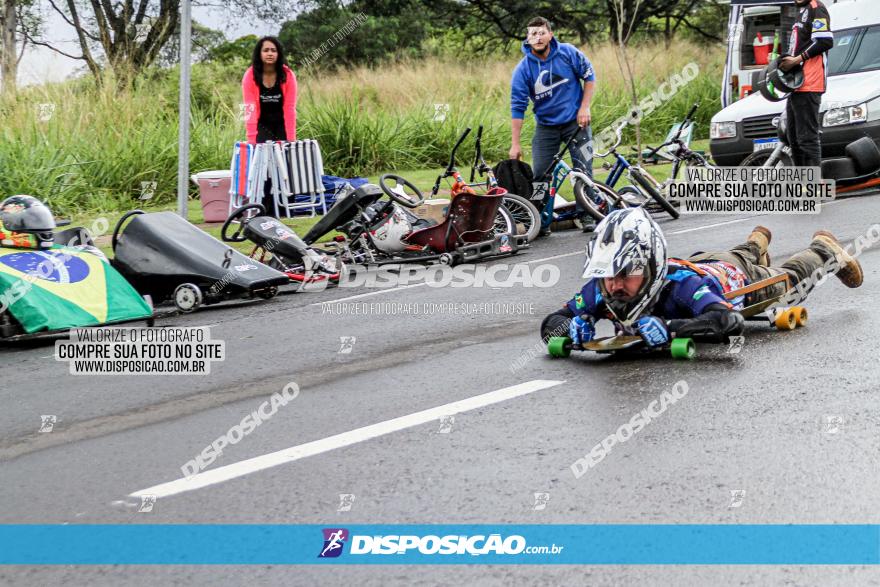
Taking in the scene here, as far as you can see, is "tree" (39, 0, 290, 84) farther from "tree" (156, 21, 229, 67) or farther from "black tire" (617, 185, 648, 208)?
"black tire" (617, 185, 648, 208)

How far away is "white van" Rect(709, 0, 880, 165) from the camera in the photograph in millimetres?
15727

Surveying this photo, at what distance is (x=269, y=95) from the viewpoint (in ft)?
44.6

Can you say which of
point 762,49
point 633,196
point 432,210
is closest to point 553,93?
point 633,196

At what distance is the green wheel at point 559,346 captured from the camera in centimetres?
744

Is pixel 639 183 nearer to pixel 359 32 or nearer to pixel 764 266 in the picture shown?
pixel 764 266

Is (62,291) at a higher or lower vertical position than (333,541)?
higher

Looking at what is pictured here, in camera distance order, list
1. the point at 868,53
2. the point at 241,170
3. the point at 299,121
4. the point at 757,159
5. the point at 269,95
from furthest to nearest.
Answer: the point at 299,121 → the point at 868,53 → the point at 757,159 → the point at 269,95 → the point at 241,170

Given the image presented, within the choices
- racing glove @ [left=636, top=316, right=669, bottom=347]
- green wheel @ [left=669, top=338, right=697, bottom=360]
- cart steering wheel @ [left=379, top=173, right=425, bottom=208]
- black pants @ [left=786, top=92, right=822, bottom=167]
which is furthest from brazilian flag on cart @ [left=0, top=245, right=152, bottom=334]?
black pants @ [left=786, top=92, right=822, bottom=167]

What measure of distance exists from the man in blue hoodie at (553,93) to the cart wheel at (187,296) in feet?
15.7

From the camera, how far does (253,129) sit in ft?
44.5

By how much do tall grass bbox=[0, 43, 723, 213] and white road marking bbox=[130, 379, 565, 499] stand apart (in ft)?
36.0

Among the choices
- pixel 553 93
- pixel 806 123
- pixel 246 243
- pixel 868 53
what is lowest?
pixel 246 243

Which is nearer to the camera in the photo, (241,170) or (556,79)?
(241,170)

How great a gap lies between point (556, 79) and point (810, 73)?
9.59ft
